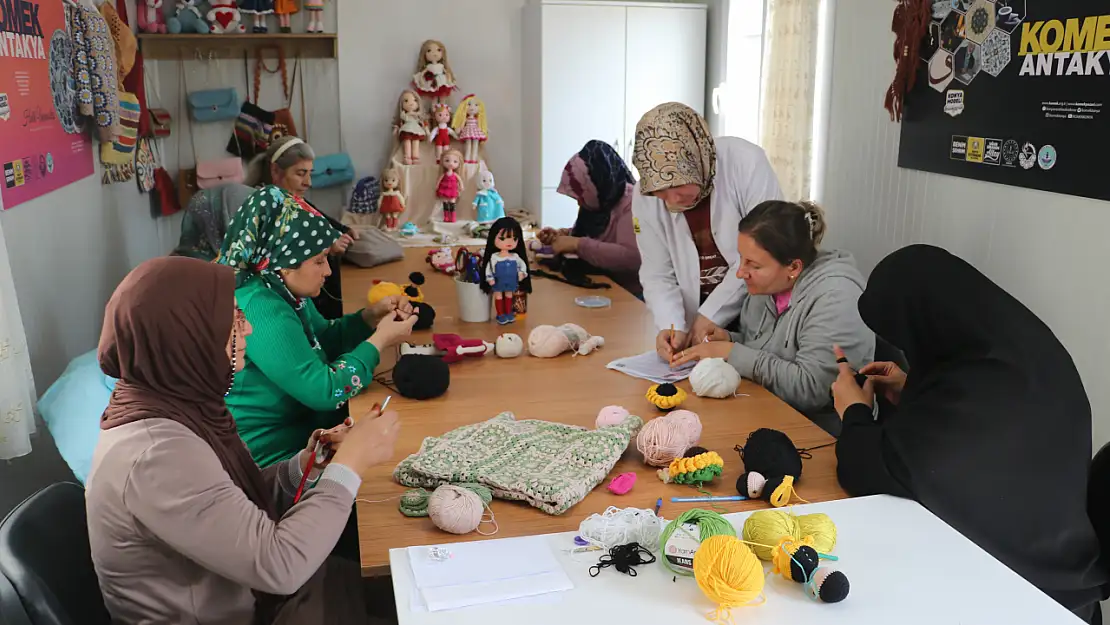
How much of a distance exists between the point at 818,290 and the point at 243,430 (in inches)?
54.7

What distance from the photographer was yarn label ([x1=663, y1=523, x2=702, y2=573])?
4.01ft

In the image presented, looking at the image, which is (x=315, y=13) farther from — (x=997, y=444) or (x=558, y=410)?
(x=997, y=444)

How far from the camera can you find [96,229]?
3.55 metres

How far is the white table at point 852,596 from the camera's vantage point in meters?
1.13

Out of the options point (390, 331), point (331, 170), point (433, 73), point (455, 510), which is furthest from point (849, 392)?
point (331, 170)

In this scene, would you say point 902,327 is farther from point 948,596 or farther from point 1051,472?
point 948,596

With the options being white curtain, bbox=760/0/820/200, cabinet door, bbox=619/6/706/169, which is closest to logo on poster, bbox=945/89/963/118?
white curtain, bbox=760/0/820/200

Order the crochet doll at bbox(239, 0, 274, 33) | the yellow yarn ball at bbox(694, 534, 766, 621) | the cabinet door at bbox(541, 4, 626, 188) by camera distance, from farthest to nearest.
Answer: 1. the crochet doll at bbox(239, 0, 274, 33)
2. the cabinet door at bbox(541, 4, 626, 188)
3. the yellow yarn ball at bbox(694, 534, 766, 621)

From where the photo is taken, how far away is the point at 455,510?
1.37 metres

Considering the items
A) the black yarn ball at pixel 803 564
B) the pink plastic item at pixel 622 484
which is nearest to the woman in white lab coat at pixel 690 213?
the pink plastic item at pixel 622 484

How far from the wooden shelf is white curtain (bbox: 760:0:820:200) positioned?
2.39 metres

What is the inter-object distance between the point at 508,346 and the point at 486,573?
1.10m

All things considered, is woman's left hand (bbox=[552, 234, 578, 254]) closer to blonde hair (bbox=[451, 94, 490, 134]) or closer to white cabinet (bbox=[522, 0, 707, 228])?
white cabinet (bbox=[522, 0, 707, 228])

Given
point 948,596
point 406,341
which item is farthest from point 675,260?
point 948,596
